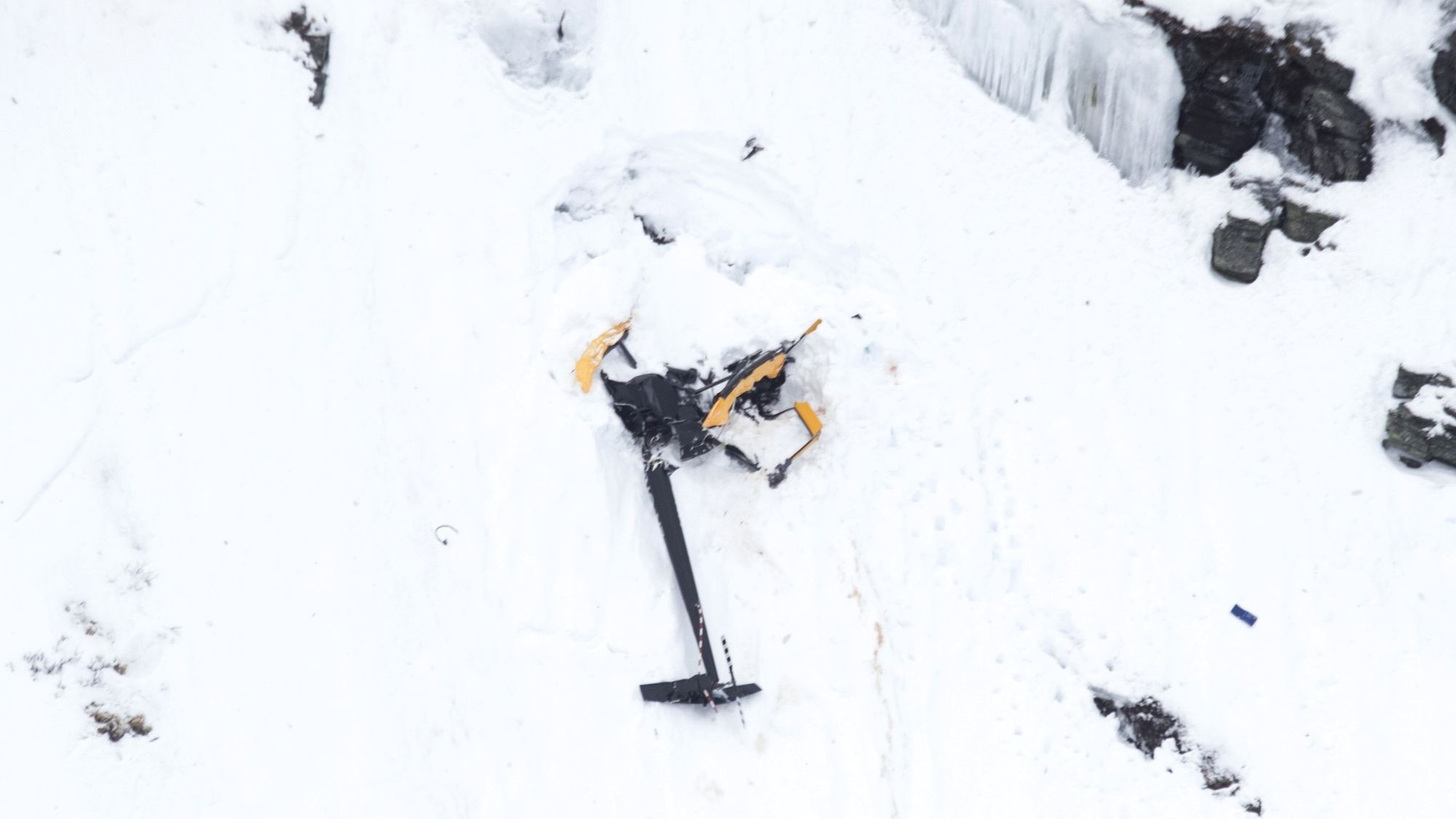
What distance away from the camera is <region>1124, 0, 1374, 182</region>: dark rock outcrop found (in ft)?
32.2

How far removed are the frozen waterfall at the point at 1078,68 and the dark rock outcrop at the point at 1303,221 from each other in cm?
149

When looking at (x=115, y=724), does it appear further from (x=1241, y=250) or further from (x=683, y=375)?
(x=1241, y=250)

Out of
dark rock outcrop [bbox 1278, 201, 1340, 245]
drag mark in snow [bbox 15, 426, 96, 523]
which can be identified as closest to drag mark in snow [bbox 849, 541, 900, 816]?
dark rock outcrop [bbox 1278, 201, 1340, 245]

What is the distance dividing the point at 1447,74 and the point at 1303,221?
6.62 ft

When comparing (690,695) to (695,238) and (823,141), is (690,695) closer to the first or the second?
(695,238)

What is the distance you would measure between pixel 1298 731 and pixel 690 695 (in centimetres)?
589

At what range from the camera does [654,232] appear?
9836mm

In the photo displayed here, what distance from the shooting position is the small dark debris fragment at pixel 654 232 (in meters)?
9.80

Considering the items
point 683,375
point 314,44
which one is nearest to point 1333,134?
point 683,375

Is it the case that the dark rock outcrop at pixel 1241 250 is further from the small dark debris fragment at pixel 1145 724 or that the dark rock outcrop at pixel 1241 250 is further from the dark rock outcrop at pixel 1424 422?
the small dark debris fragment at pixel 1145 724

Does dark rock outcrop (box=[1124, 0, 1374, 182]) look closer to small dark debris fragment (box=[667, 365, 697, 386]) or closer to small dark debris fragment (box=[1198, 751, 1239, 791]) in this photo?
small dark debris fragment (box=[667, 365, 697, 386])

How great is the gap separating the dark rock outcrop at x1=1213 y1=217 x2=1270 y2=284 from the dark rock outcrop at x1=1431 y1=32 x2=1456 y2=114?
7.13ft

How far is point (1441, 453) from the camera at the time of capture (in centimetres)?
921

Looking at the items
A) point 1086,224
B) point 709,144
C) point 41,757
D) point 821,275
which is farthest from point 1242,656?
point 41,757
